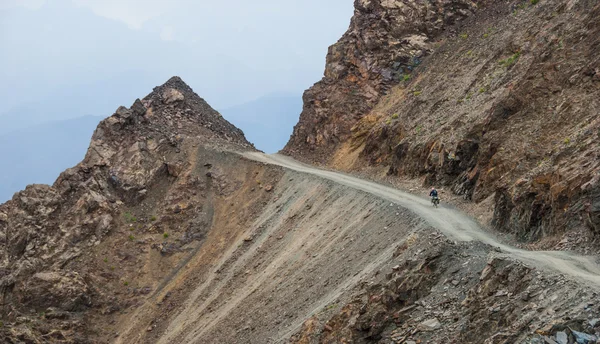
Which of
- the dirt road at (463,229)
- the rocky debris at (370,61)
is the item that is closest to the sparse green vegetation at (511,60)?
the dirt road at (463,229)

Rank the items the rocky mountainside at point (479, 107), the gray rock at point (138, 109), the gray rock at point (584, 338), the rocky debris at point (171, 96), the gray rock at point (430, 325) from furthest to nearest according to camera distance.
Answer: the rocky debris at point (171, 96), the gray rock at point (138, 109), the rocky mountainside at point (479, 107), the gray rock at point (430, 325), the gray rock at point (584, 338)

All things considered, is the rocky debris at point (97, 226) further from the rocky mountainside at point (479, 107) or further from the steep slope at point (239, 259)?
the rocky mountainside at point (479, 107)

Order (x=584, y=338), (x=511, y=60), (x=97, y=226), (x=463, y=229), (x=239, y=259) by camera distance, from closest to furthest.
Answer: (x=584, y=338) → (x=463, y=229) → (x=239, y=259) → (x=511, y=60) → (x=97, y=226)

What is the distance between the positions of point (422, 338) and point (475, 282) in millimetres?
2279

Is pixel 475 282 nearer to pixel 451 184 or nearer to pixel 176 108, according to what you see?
pixel 451 184

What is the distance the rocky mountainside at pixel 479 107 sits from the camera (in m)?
20.3

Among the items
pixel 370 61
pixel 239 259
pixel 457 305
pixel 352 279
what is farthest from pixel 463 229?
pixel 370 61

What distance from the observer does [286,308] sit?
23.8 m

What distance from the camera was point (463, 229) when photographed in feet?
69.2

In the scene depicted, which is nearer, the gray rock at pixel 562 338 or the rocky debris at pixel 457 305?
the gray rock at pixel 562 338

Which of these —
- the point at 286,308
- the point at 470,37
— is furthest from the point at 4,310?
the point at 470,37

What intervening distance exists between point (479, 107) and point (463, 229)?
1435 cm

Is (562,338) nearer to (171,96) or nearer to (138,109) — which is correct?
(138,109)

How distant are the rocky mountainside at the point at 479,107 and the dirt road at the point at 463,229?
121 cm
